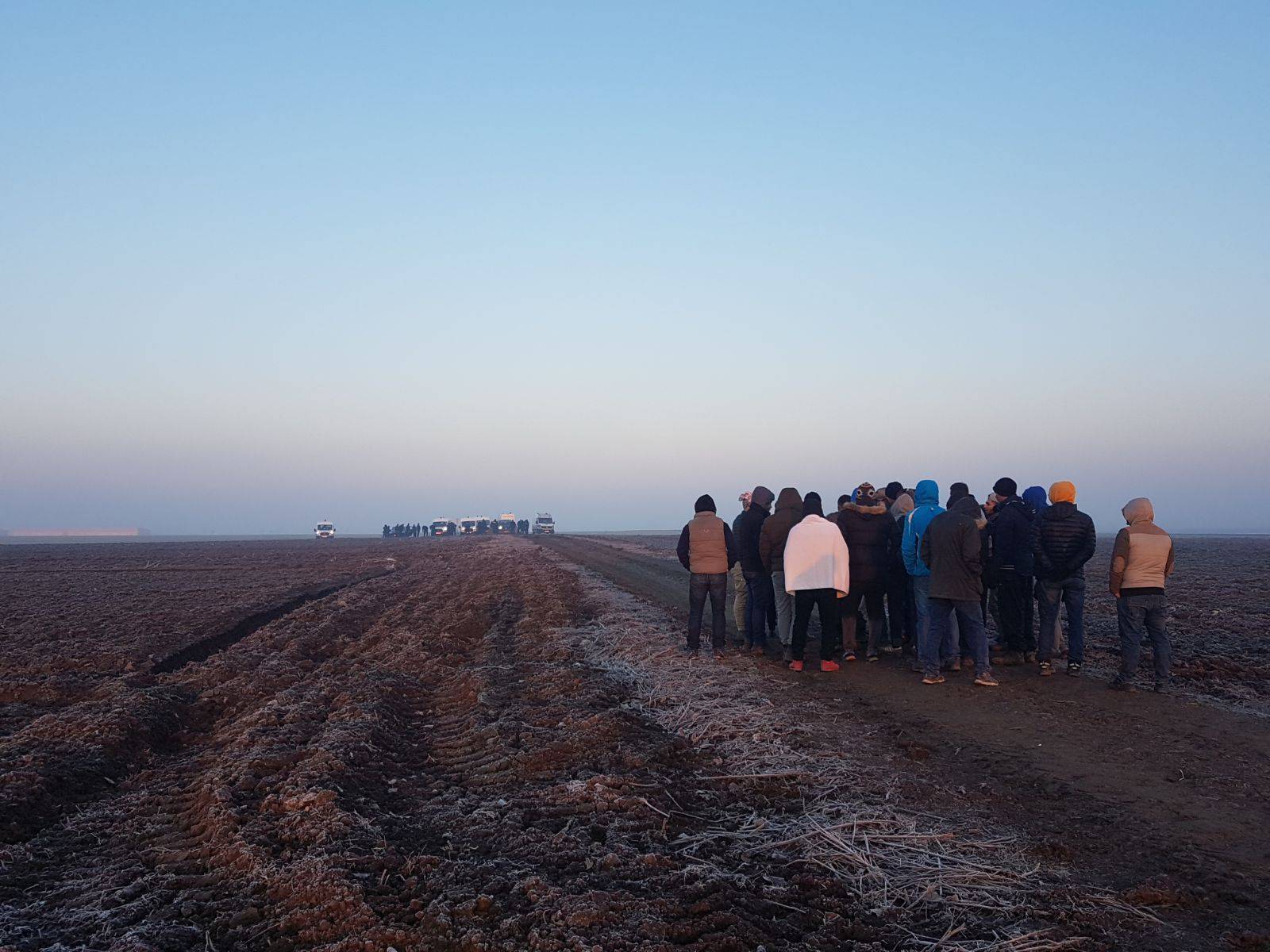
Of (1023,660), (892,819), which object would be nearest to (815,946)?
(892,819)

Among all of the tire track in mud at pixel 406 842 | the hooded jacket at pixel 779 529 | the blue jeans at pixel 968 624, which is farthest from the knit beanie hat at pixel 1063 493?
the tire track in mud at pixel 406 842

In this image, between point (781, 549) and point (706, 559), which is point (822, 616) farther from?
point (706, 559)

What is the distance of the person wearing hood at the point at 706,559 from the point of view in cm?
1098

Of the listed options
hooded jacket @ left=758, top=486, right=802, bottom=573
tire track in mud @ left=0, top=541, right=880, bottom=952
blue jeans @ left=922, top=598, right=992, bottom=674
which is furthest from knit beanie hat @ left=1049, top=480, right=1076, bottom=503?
tire track in mud @ left=0, top=541, right=880, bottom=952

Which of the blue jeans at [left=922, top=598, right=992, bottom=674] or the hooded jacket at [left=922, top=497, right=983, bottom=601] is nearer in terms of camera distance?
the hooded jacket at [left=922, top=497, right=983, bottom=601]

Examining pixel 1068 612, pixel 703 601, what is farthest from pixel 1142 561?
pixel 703 601

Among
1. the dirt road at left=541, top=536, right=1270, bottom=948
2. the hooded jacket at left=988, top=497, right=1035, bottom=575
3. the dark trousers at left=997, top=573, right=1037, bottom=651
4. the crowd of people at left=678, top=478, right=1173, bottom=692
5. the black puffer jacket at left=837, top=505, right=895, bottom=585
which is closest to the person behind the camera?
the dirt road at left=541, top=536, right=1270, bottom=948

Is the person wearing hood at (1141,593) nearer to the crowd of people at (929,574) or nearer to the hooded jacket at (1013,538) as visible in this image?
the crowd of people at (929,574)

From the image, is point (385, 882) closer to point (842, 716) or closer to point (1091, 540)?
point (842, 716)

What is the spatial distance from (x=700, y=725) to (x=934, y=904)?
11.8 feet

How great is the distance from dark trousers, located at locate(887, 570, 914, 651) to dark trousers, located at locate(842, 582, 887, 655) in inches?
11.6

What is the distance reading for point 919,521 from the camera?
10.0 meters

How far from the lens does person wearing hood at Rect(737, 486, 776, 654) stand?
1120cm

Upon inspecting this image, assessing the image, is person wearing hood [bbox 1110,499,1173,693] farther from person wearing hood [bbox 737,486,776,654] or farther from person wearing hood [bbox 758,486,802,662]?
person wearing hood [bbox 737,486,776,654]
